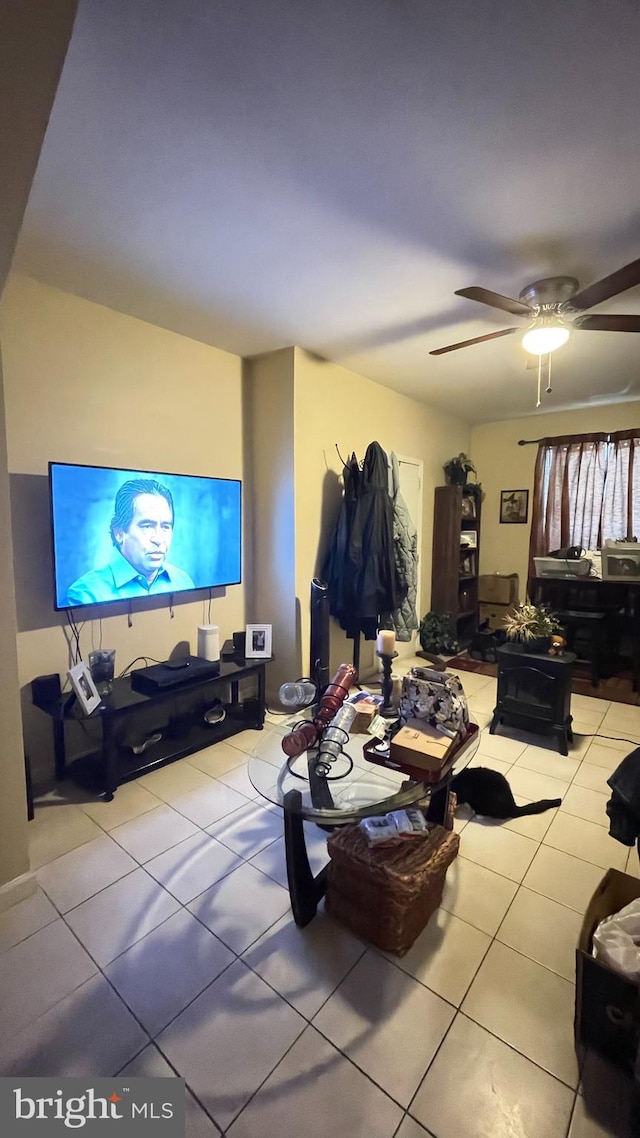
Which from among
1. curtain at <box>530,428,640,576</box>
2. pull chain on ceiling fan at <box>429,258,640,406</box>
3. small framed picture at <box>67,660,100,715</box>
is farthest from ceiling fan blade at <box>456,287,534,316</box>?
curtain at <box>530,428,640,576</box>

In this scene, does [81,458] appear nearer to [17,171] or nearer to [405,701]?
[17,171]

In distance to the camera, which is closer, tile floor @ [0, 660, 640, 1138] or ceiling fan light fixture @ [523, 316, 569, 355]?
tile floor @ [0, 660, 640, 1138]

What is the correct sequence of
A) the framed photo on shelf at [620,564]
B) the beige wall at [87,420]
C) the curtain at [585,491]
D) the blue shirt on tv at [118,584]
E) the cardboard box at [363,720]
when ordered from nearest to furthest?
the cardboard box at [363,720]
the beige wall at [87,420]
the blue shirt on tv at [118,584]
the framed photo on shelf at [620,564]
the curtain at [585,491]

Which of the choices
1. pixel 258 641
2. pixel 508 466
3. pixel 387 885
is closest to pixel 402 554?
pixel 258 641

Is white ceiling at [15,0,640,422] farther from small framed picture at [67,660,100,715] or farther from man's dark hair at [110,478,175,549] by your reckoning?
small framed picture at [67,660,100,715]

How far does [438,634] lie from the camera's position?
13.5 ft

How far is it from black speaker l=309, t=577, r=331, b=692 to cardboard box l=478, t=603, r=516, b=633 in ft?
7.03

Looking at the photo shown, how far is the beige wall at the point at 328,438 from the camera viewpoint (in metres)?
2.78

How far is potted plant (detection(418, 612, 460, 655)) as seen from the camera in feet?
13.4

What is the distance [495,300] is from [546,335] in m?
0.32

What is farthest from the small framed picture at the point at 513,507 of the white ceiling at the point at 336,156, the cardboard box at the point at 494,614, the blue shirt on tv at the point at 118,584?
the blue shirt on tv at the point at 118,584

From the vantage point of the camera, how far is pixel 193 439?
8.47ft

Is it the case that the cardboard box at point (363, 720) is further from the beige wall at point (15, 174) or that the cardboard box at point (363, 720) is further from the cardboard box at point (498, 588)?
the cardboard box at point (498, 588)

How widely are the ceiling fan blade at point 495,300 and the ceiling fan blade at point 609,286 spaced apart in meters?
0.18
